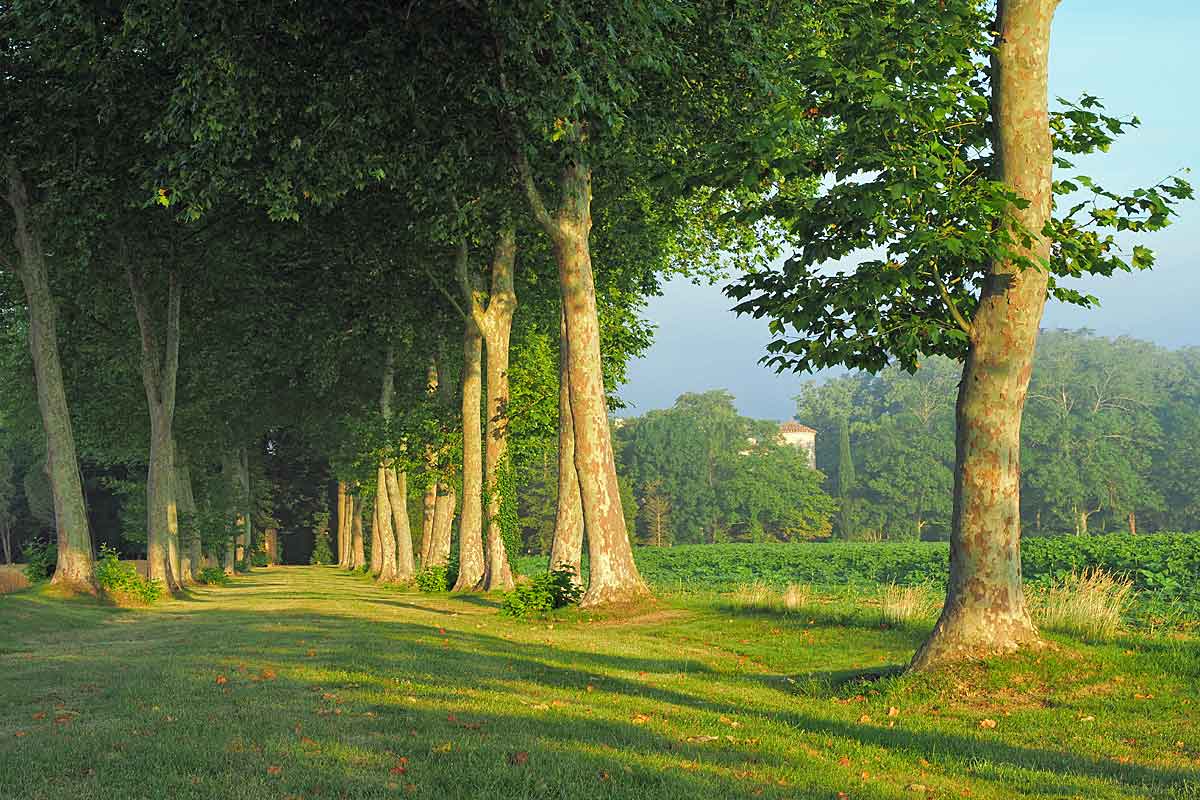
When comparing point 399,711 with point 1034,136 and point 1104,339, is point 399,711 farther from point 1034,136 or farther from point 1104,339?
point 1104,339

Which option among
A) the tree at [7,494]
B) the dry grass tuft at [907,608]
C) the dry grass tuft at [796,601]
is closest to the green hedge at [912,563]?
the dry grass tuft at [796,601]

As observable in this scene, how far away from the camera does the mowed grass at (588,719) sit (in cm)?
720

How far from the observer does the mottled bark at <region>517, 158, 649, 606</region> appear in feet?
70.5

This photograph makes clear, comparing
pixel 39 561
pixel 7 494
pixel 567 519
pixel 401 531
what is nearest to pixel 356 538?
pixel 401 531

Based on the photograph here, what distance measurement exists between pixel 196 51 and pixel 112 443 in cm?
3337

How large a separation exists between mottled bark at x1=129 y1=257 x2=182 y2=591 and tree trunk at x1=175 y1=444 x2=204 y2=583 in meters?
9.44

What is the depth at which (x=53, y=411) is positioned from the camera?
86.4ft

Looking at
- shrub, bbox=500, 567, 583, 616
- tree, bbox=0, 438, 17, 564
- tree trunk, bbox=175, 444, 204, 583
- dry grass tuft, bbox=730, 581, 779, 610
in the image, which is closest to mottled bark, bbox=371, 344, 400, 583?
tree trunk, bbox=175, 444, 204, 583

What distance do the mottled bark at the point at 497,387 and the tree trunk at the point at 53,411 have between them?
33.3ft

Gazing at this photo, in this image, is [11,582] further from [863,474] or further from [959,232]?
[863,474]

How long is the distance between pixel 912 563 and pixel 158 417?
3354cm

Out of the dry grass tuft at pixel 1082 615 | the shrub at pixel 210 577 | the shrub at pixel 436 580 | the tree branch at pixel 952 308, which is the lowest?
the shrub at pixel 210 577

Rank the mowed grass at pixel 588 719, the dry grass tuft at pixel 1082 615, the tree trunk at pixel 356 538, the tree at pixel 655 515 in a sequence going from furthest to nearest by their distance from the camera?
the tree at pixel 655 515, the tree trunk at pixel 356 538, the dry grass tuft at pixel 1082 615, the mowed grass at pixel 588 719

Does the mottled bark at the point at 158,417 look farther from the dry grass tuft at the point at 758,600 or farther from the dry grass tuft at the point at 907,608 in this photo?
the dry grass tuft at the point at 907,608
